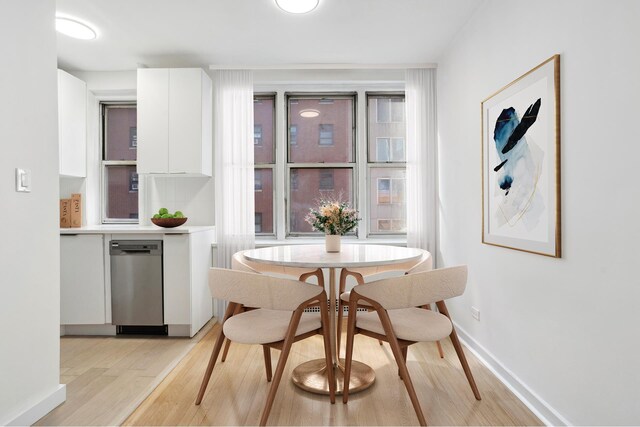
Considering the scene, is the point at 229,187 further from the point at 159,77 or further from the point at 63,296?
the point at 63,296

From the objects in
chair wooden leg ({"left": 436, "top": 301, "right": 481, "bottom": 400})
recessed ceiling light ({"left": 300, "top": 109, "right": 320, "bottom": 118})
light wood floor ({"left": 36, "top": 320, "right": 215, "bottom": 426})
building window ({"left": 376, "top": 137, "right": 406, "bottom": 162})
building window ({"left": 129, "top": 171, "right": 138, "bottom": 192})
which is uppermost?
recessed ceiling light ({"left": 300, "top": 109, "right": 320, "bottom": 118})

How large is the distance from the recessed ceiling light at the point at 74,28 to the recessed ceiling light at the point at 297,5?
1602 millimetres

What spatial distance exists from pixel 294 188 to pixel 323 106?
95 centimetres

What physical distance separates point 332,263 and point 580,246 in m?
1.14

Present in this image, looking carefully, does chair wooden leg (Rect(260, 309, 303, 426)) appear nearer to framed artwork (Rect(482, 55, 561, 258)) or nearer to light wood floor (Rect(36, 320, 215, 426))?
light wood floor (Rect(36, 320, 215, 426))

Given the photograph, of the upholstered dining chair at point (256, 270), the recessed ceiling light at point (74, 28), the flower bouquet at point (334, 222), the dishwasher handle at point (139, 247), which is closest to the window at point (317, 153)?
the upholstered dining chair at point (256, 270)

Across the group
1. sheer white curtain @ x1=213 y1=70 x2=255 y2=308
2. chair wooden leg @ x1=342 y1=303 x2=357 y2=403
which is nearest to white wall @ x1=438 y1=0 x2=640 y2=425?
chair wooden leg @ x1=342 y1=303 x2=357 y2=403

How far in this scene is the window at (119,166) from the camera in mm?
4012

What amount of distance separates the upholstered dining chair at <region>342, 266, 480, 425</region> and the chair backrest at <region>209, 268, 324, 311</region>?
12.2 inches

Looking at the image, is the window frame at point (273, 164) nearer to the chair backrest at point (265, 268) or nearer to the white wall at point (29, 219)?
the chair backrest at point (265, 268)

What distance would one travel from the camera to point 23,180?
72.2 inches

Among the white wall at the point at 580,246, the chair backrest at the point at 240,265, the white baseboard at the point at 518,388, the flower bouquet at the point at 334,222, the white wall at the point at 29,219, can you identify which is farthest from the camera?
the flower bouquet at the point at 334,222

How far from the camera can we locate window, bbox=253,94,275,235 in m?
4.07

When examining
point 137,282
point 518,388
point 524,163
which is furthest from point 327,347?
point 137,282
